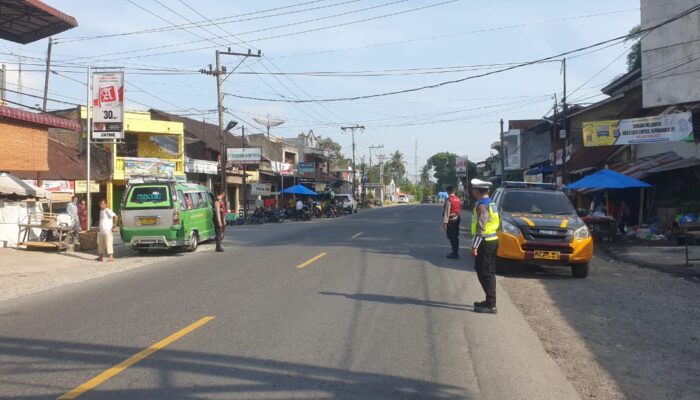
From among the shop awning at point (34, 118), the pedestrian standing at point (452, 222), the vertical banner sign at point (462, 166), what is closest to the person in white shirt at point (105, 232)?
the shop awning at point (34, 118)

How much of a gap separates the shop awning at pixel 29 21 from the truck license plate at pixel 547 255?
1197cm

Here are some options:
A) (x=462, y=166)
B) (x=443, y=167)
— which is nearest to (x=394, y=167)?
(x=443, y=167)

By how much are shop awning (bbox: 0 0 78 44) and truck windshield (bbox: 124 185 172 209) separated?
14.5 ft

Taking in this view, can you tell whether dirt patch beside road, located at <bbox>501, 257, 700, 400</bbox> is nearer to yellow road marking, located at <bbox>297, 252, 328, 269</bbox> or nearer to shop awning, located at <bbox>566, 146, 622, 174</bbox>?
yellow road marking, located at <bbox>297, 252, 328, 269</bbox>

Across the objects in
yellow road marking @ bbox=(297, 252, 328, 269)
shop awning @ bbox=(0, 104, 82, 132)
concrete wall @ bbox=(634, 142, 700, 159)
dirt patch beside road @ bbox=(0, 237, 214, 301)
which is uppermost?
shop awning @ bbox=(0, 104, 82, 132)

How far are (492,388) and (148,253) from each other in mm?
13670

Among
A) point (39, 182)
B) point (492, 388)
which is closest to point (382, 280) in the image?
point (492, 388)

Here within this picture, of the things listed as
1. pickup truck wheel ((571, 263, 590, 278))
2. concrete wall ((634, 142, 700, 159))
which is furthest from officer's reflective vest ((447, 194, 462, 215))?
concrete wall ((634, 142, 700, 159))

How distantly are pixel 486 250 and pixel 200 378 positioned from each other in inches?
177

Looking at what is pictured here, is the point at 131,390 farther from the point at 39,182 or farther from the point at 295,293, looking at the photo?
the point at 39,182

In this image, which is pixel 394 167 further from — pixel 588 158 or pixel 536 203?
pixel 536 203

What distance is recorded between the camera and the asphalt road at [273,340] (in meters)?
4.88

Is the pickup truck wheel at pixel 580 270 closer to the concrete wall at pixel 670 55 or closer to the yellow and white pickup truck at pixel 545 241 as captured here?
the yellow and white pickup truck at pixel 545 241

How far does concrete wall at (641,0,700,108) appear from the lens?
76.4 ft
